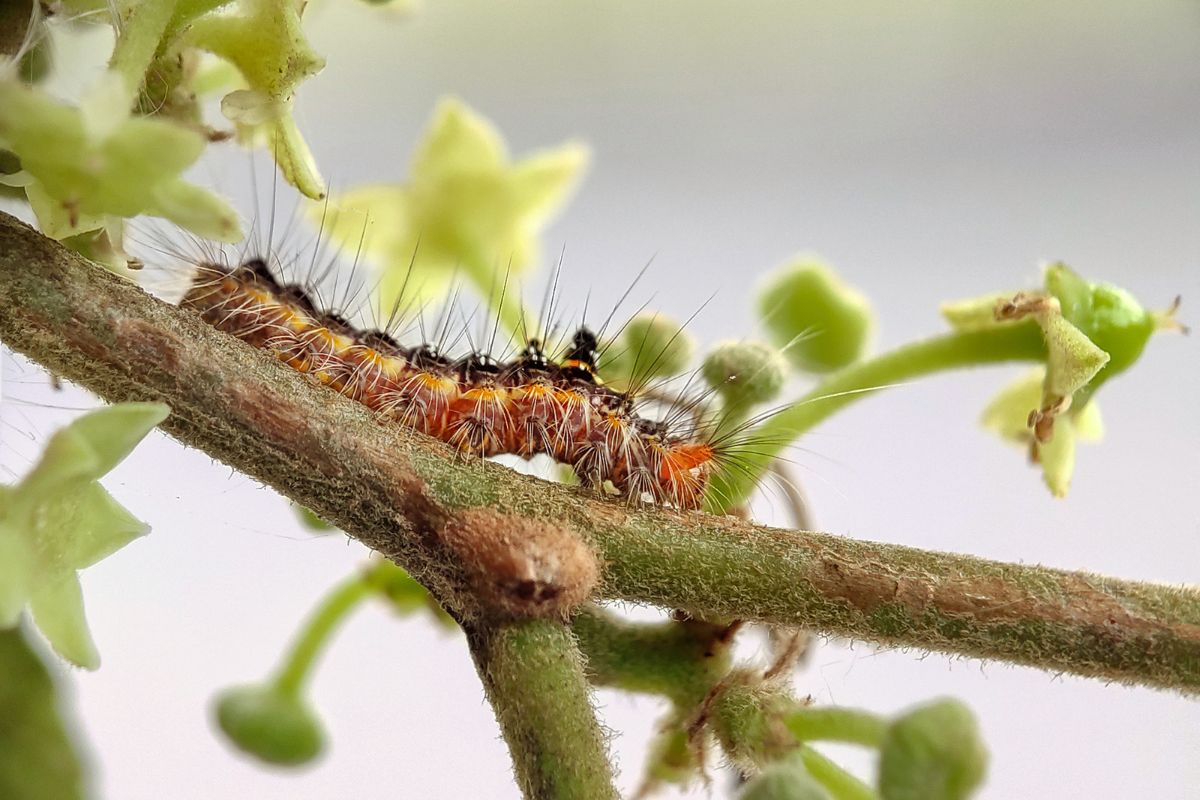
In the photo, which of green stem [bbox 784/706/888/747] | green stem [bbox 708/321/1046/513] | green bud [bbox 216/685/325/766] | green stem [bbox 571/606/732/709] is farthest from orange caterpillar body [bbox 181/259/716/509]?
green bud [bbox 216/685/325/766]

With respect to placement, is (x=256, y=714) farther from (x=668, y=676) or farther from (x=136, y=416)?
(x=136, y=416)

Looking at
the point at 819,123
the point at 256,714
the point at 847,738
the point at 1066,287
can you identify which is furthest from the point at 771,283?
the point at 819,123

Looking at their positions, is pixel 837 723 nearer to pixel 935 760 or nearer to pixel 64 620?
pixel 935 760

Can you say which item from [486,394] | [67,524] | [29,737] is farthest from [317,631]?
[67,524]

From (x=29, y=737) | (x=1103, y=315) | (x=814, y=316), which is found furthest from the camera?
(x=814, y=316)

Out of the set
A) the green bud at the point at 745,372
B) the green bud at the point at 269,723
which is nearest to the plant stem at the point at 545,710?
the green bud at the point at 745,372

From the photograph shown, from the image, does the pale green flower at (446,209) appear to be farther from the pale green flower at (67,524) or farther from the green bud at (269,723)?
the pale green flower at (67,524)
